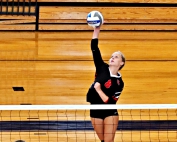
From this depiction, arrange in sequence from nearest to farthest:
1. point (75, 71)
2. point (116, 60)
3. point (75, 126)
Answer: point (116, 60)
point (75, 126)
point (75, 71)

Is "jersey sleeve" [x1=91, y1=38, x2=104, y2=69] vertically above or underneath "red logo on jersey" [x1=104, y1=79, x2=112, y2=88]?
above

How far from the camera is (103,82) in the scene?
6434 mm

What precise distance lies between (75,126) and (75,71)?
2830 millimetres

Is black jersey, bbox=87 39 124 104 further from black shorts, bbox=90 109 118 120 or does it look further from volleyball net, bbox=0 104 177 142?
volleyball net, bbox=0 104 177 142

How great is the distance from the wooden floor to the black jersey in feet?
4.81

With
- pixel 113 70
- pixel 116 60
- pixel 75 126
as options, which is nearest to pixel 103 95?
pixel 113 70

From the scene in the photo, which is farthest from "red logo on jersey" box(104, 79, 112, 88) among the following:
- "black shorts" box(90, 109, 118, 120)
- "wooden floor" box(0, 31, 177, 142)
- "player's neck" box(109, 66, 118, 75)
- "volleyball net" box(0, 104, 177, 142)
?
"wooden floor" box(0, 31, 177, 142)

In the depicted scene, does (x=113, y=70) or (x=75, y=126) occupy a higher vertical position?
(x=113, y=70)

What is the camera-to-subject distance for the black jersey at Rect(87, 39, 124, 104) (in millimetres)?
6457

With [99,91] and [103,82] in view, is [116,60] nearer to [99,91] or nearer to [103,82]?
[103,82]

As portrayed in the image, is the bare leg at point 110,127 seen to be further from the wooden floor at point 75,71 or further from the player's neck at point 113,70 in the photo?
the wooden floor at point 75,71

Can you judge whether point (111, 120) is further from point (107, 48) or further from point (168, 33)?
point (168, 33)

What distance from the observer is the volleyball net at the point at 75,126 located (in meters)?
7.88

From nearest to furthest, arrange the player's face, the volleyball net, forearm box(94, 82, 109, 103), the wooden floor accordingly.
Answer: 1. forearm box(94, 82, 109, 103)
2. the player's face
3. the volleyball net
4. the wooden floor
